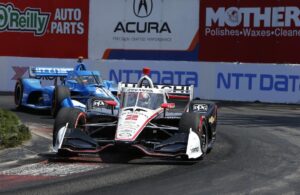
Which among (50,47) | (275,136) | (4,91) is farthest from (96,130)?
(50,47)

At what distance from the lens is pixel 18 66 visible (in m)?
25.0

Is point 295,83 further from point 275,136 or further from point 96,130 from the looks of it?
point 96,130

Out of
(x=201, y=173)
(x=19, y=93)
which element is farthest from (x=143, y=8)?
(x=201, y=173)

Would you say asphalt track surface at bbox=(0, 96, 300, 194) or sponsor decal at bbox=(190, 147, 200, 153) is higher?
sponsor decal at bbox=(190, 147, 200, 153)

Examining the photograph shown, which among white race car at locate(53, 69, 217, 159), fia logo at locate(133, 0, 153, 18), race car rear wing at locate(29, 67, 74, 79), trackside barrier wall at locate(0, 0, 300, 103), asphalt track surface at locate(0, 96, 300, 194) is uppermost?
fia logo at locate(133, 0, 153, 18)

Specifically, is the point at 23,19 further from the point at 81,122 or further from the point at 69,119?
the point at 69,119

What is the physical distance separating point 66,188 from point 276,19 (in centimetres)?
1806

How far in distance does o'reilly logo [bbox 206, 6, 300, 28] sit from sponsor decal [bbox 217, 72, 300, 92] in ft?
10.9

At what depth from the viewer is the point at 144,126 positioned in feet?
32.2

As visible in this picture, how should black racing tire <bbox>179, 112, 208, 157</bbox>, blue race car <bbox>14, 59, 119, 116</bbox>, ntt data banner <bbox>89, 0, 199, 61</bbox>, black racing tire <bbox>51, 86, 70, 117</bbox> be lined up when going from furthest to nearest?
ntt data banner <bbox>89, 0, 199, 61</bbox> → blue race car <bbox>14, 59, 119, 116</bbox> → black racing tire <bbox>51, 86, 70, 117</bbox> → black racing tire <bbox>179, 112, 208, 157</bbox>

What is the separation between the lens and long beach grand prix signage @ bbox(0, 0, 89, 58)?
90.9 ft

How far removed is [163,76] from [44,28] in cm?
765

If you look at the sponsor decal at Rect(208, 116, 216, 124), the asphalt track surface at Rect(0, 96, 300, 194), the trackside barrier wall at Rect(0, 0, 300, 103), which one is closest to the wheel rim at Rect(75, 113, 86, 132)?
the asphalt track surface at Rect(0, 96, 300, 194)

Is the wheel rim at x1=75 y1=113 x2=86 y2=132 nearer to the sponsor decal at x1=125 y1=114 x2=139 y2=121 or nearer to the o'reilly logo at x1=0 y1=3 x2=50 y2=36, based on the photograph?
the sponsor decal at x1=125 y1=114 x2=139 y2=121
